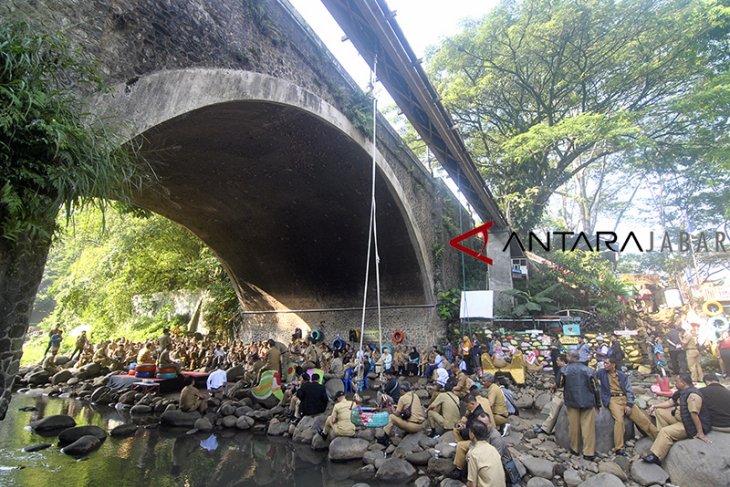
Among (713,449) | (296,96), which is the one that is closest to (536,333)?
(713,449)

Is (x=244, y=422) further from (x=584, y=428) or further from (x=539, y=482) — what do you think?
(x=584, y=428)

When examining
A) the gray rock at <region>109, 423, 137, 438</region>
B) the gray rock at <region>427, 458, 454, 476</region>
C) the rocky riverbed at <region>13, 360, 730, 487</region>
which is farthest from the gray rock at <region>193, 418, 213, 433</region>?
the gray rock at <region>427, 458, 454, 476</region>

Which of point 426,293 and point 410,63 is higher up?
point 410,63

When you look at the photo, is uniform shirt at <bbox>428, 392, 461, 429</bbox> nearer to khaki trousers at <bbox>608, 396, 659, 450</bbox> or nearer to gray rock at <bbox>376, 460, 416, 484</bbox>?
gray rock at <bbox>376, 460, 416, 484</bbox>

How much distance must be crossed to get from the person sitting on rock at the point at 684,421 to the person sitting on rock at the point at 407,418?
291 cm

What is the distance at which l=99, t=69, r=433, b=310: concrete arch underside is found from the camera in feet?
16.9

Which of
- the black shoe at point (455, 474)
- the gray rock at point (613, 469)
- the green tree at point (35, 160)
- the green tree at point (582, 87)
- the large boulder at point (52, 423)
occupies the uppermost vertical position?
the green tree at point (582, 87)

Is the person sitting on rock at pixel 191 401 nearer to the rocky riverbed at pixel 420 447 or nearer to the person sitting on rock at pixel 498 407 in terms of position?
the rocky riverbed at pixel 420 447

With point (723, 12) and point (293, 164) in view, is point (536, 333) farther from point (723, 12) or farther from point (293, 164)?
point (723, 12)

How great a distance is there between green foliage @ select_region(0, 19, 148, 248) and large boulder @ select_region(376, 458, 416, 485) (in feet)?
14.6

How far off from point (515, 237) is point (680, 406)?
11.5 meters

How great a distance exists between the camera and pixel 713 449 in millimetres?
4512

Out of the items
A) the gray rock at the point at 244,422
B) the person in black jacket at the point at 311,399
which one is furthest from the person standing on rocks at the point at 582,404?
the gray rock at the point at 244,422

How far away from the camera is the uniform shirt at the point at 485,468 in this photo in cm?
381
